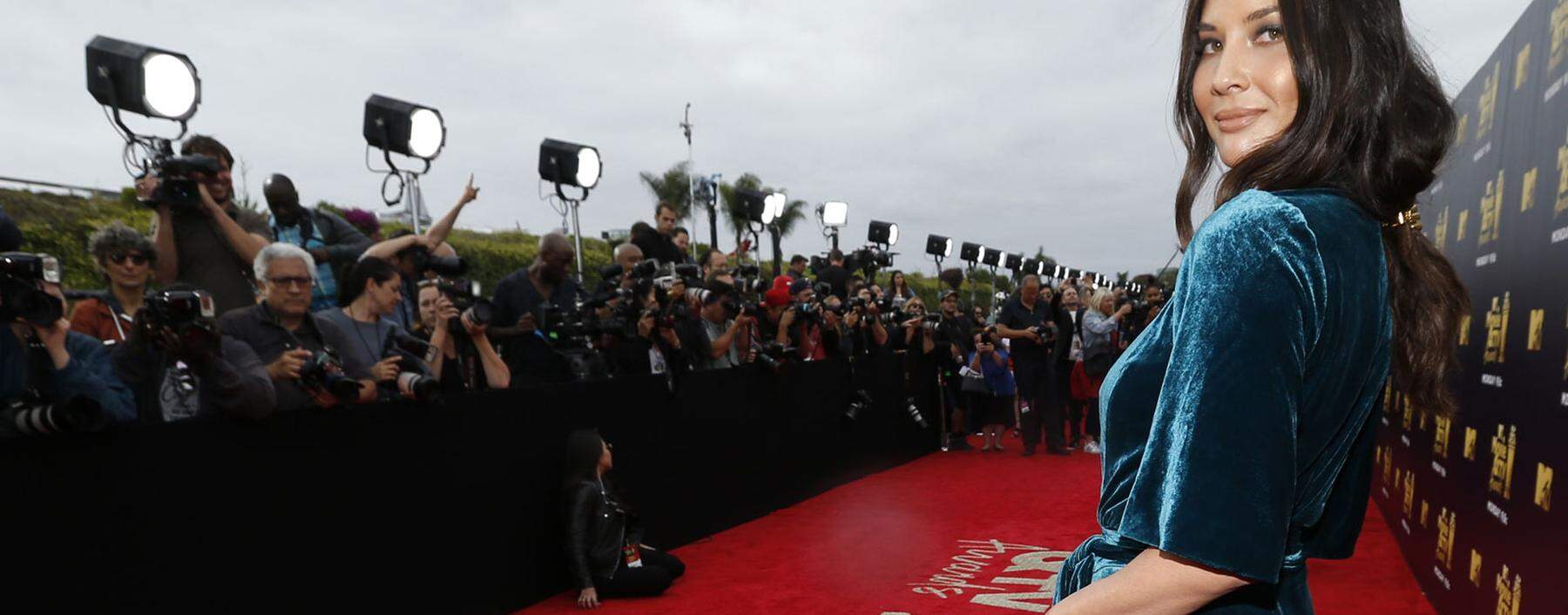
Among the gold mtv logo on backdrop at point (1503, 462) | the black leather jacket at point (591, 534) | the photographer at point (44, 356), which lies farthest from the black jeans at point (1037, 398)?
the photographer at point (44, 356)

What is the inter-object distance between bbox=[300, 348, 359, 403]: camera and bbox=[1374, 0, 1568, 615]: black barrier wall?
10.0 feet

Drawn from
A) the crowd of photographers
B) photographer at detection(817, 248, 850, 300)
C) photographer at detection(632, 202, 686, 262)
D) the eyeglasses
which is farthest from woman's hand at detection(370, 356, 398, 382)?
photographer at detection(817, 248, 850, 300)

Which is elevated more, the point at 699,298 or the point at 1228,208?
the point at 1228,208

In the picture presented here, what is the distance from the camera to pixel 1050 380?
9180mm

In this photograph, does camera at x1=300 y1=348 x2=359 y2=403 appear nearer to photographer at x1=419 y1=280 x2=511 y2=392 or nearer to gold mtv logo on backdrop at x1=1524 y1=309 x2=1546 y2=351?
photographer at x1=419 y1=280 x2=511 y2=392

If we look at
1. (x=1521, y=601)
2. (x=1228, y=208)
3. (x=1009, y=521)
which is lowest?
(x=1009, y=521)

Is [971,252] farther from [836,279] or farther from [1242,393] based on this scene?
[1242,393]

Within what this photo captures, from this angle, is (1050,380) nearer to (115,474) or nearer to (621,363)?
(621,363)

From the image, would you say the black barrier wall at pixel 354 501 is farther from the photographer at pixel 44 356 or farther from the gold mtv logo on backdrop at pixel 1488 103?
the gold mtv logo on backdrop at pixel 1488 103

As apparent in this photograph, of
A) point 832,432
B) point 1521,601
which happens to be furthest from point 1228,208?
point 832,432

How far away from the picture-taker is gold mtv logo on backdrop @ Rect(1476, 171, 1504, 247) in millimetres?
3643

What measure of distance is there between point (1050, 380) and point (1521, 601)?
624 centimetres

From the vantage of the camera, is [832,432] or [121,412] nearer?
[121,412]

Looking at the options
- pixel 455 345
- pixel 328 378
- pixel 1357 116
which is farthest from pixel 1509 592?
pixel 455 345
